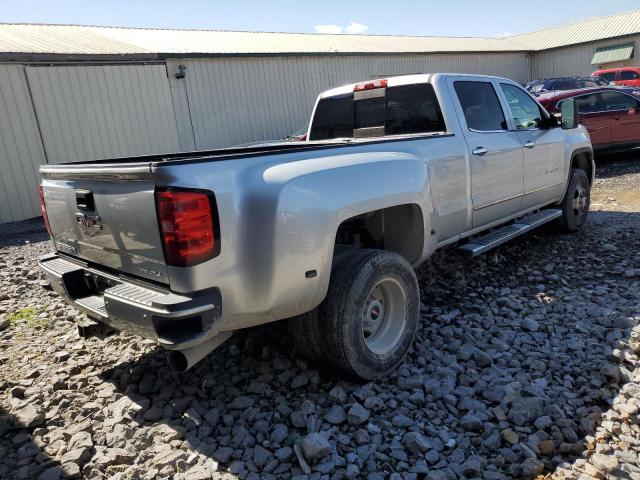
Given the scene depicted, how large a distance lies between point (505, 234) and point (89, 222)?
3595 mm

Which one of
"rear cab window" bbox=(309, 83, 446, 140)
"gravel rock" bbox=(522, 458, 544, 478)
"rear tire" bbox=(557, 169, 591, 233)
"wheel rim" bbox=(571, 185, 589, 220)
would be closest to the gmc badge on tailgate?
"gravel rock" bbox=(522, 458, 544, 478)

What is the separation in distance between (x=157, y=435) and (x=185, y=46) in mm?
14086

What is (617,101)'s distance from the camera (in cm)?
1168

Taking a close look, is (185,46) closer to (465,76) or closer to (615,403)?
(465,76)

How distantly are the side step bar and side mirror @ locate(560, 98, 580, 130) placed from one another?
3.25 feet

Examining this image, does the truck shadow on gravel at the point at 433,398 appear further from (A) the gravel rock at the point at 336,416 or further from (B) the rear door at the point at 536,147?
(B) the rear door at the point at 536,147

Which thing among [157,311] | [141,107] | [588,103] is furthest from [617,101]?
[157,311]

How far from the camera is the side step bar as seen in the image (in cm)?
431

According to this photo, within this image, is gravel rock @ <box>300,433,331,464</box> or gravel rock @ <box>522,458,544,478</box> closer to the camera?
gravel rock @ <box>522,458,544,478</box>

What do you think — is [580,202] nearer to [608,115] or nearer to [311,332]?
[311,332]

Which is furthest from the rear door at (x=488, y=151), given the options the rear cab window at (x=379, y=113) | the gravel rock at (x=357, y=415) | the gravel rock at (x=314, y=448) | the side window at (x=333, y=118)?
the gravel rock at (x=314, y=448)

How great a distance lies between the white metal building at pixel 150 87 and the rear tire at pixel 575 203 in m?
9.80

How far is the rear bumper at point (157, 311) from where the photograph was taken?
243 cm

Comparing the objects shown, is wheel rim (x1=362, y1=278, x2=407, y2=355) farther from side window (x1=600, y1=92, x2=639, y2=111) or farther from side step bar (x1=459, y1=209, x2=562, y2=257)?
side window (x1=600, y1=92, x2=639, y2=111)
